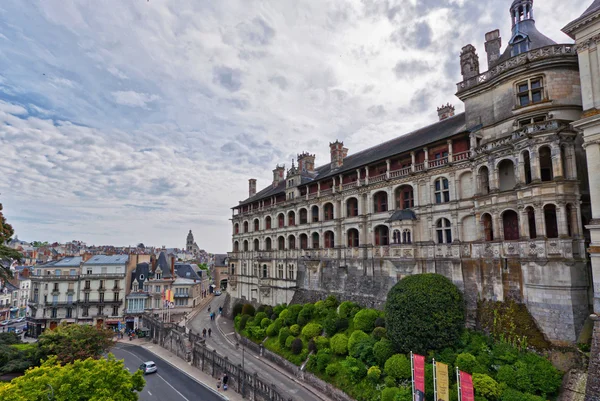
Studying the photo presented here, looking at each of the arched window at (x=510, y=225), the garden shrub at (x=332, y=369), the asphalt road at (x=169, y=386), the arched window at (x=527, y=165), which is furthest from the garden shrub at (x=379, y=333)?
the arched window at (x=527, y=165)

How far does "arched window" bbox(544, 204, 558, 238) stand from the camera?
24455 mm

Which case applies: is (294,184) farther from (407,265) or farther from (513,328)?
(513,328)

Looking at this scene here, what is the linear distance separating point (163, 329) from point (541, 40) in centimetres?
5551

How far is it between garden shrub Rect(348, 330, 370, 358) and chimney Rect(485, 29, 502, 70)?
27332 mm

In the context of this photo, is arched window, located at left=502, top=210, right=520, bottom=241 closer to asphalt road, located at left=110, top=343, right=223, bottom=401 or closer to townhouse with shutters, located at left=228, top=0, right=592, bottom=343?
townhouse with shutters, located at left=228, top=0, right=592, bottom=343

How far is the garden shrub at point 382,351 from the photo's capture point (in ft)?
89.6

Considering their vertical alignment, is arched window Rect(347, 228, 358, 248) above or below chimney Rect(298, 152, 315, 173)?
below

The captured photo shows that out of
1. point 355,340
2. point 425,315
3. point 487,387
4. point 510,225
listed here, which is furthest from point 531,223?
point 355,340

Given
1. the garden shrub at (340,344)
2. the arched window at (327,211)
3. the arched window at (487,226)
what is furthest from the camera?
the arched window at (327,211)

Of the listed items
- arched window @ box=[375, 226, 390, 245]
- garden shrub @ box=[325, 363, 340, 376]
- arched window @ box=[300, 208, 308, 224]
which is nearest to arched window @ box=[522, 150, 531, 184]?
arched window @ box=[375, 226, 390, 245]

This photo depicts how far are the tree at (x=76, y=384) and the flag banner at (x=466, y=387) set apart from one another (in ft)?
59.9

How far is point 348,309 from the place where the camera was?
3706 cm

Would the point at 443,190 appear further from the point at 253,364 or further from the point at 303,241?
the point at 253,364

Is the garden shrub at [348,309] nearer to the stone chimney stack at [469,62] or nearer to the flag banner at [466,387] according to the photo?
the flag banner at [466,387]
